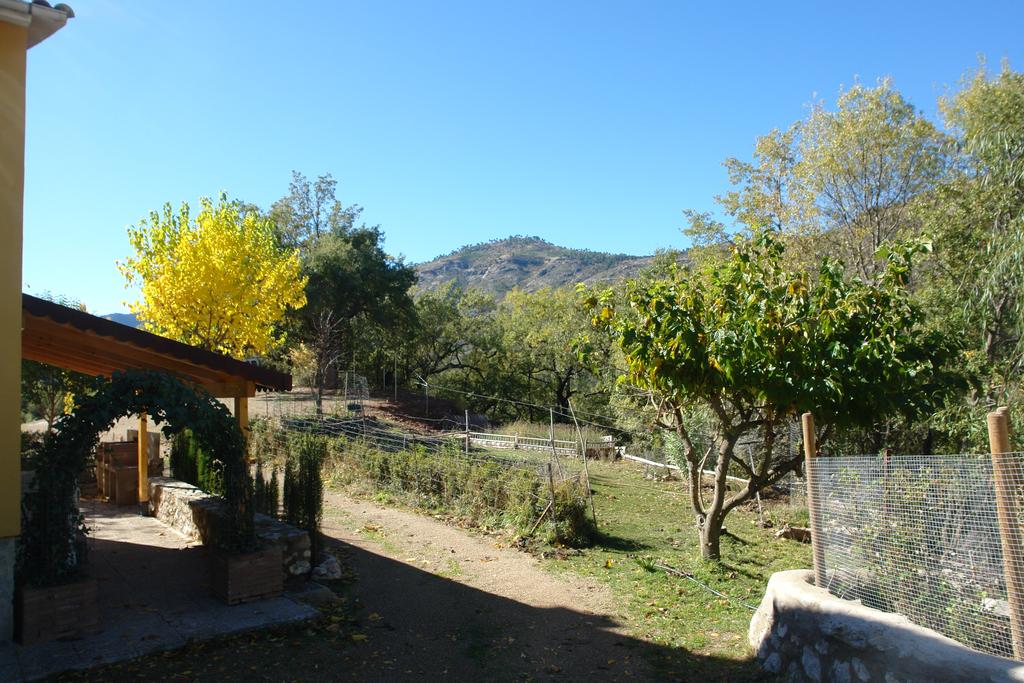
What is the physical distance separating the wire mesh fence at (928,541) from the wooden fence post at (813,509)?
4 centimetres

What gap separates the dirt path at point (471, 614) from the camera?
20.1 feet

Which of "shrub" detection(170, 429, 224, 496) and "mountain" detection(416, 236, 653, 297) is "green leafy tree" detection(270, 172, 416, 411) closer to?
"shrub" detection(170, 429, 224, 496)

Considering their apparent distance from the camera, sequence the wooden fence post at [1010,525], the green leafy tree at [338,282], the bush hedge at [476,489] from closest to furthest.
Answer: the wooden fence post at [1010,525]
the bush hedge at [476,489]
the green leafy tree at [338,282]

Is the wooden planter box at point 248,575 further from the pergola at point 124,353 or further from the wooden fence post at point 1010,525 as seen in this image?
the wooden fence post at point 1010,525

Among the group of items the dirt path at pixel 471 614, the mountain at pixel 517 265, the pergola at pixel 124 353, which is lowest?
the dirt path at pixel 471 614

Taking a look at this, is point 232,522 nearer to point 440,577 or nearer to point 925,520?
point 440,577

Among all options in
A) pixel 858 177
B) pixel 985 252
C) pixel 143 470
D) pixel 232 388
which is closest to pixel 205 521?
pixel 232 388

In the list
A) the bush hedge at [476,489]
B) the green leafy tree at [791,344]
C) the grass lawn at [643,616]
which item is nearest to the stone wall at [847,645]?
the grass lawn at [643,616]

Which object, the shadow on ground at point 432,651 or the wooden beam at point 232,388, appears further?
the wooden beam at point 232,388

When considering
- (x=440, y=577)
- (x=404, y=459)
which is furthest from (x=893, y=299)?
(x=404, y=459)

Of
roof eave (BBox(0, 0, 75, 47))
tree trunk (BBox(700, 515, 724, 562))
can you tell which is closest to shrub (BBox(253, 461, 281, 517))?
roof eave (BBox(0, 0, 75, 47))

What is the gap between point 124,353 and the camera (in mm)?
8070

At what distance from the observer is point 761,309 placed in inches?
328

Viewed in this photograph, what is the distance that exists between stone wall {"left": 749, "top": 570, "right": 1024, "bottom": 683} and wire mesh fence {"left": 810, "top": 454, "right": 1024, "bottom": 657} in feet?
0.98
